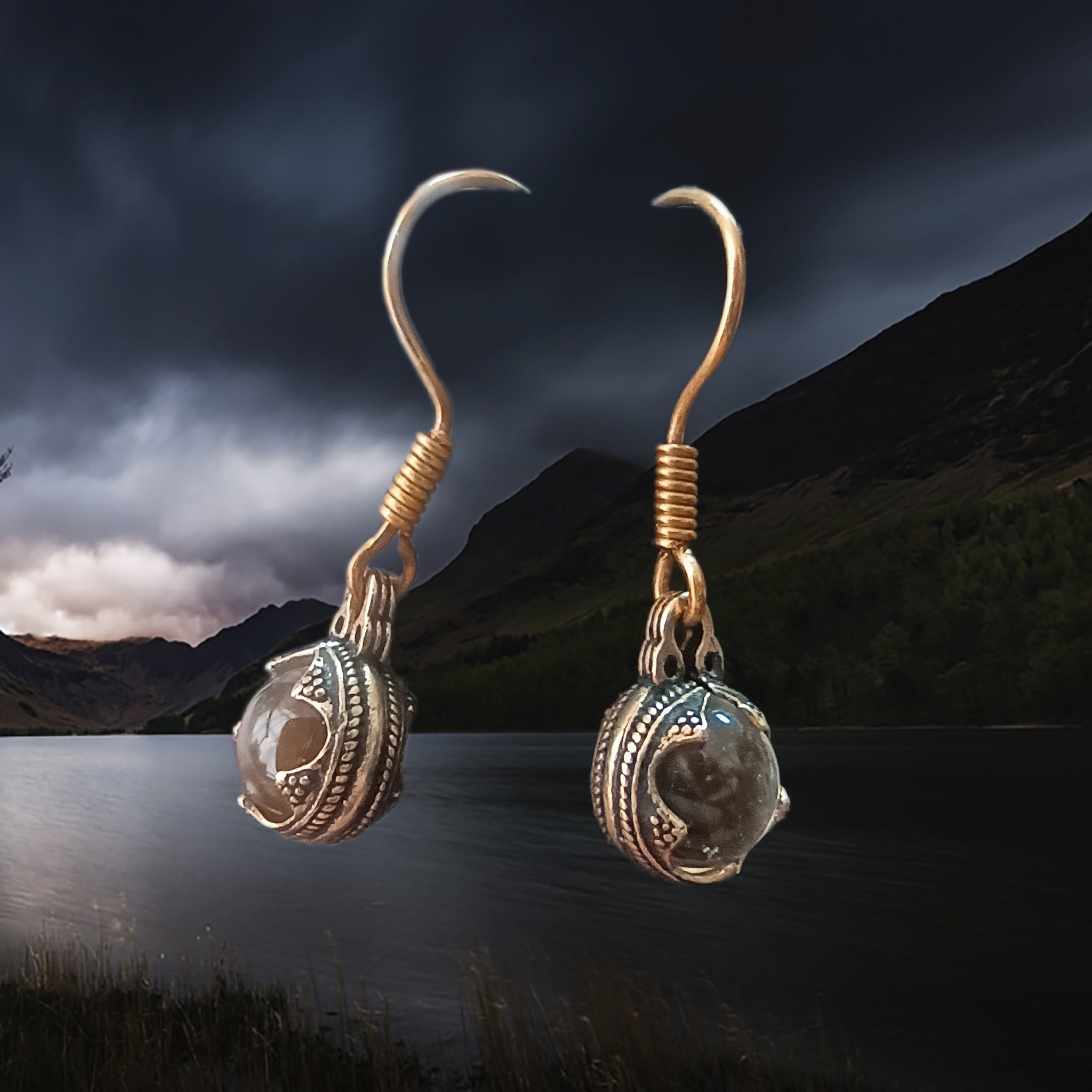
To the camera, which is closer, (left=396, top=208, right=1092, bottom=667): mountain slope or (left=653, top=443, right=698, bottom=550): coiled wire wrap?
(left=653, top=443, right=698, bottom=550): coiled wire wrap

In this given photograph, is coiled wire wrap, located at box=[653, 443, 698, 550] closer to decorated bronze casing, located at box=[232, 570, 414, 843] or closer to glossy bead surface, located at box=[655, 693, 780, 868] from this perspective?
glossy bead surface, located at box=[655, 693, 780, 868]

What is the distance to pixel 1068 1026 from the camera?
24719 mm

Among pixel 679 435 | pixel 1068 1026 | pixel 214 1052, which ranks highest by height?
pixel 679 435

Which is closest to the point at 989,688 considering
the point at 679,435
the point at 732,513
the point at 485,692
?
the point at 485,692

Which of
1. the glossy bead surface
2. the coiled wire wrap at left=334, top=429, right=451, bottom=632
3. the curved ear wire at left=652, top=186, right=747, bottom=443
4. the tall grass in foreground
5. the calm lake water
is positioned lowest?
the calm lake water

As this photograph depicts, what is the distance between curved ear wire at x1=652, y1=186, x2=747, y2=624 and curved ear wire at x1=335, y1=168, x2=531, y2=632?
0.37 metres

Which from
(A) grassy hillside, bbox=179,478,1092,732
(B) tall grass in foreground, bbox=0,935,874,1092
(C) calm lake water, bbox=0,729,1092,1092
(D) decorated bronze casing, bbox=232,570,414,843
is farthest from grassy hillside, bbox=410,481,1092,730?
(D) decorated bronze casing, bbox=232,570,414,843

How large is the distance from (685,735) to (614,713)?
0.16m

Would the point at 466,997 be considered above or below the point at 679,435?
below

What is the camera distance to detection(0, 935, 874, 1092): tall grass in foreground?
10.9m

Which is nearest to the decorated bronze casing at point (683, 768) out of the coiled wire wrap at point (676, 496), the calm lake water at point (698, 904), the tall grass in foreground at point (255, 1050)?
the coiled wire wrap at point (676, 496)

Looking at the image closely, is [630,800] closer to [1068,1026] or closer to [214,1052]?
[214,1052]

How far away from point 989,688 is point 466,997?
8813 cm

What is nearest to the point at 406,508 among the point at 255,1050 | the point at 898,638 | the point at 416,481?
the point at 416,481
